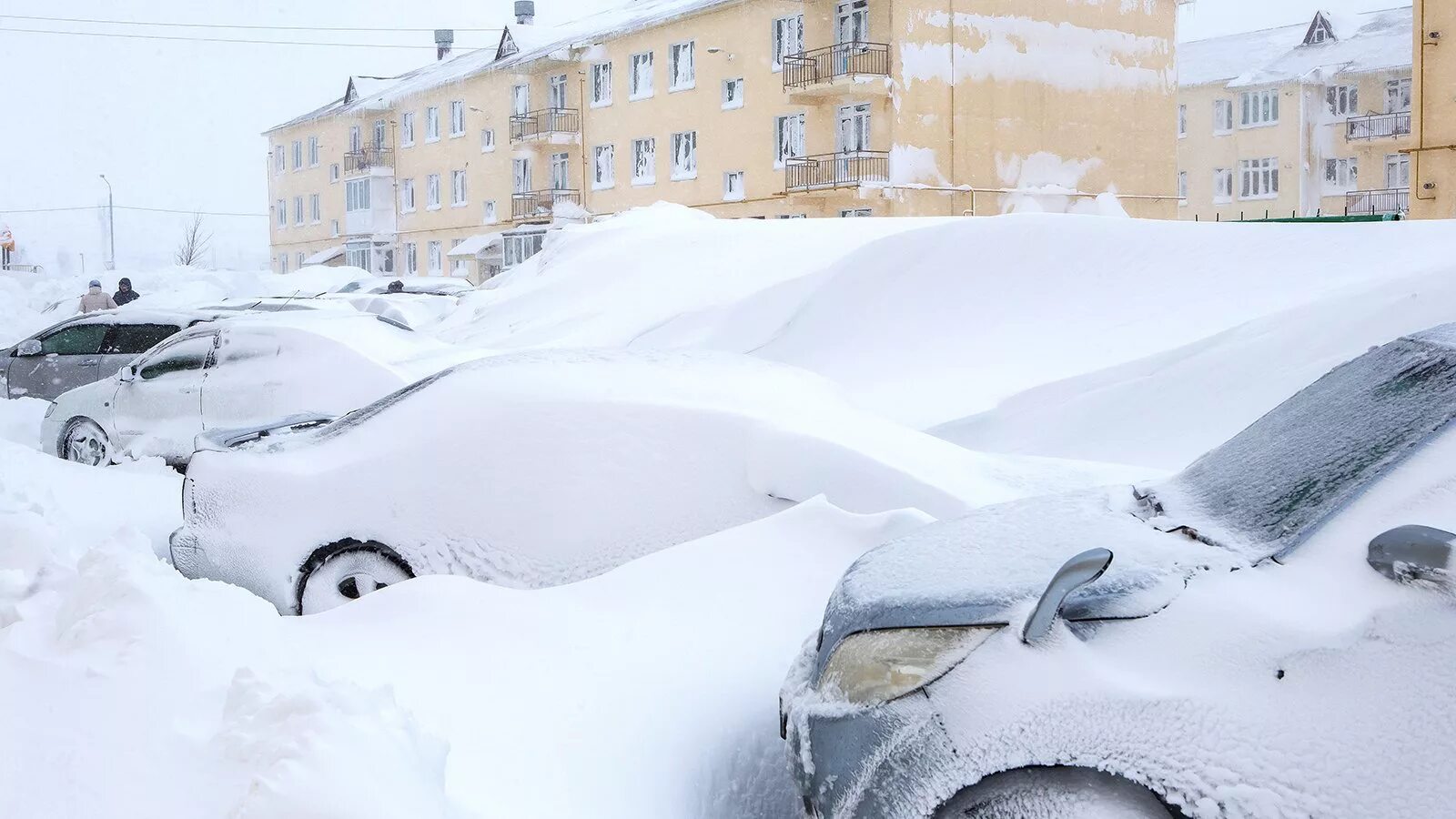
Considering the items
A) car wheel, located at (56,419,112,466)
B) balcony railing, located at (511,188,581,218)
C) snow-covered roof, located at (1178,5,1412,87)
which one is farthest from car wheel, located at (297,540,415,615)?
snow-covered roof, located at (1178,5,1412,87)

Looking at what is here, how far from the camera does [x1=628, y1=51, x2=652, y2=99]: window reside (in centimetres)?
4006

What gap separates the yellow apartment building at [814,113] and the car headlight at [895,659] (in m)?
30.5

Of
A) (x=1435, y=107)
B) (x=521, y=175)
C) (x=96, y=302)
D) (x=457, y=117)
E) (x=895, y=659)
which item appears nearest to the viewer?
(x=895, y=659)

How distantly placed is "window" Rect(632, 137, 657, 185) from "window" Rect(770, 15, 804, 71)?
5.87 meters

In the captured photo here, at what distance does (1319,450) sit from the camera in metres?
3.09

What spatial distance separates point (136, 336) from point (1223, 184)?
47.9 meters

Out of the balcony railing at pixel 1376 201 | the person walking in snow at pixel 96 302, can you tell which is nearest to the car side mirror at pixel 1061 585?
the person walking in snow at pixel 96 302

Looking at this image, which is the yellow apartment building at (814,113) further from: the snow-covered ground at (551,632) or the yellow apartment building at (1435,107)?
the snow-covered ground at (551,632)

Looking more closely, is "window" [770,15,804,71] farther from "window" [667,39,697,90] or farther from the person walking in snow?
the person walking in snow

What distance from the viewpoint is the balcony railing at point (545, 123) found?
43.7 metres

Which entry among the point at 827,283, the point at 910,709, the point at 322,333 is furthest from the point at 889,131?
the point at 910,709

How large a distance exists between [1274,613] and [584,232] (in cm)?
1809

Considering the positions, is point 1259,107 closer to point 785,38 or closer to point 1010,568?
Result: point 785,38

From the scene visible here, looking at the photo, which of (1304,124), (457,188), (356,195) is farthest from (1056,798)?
(356,195)
